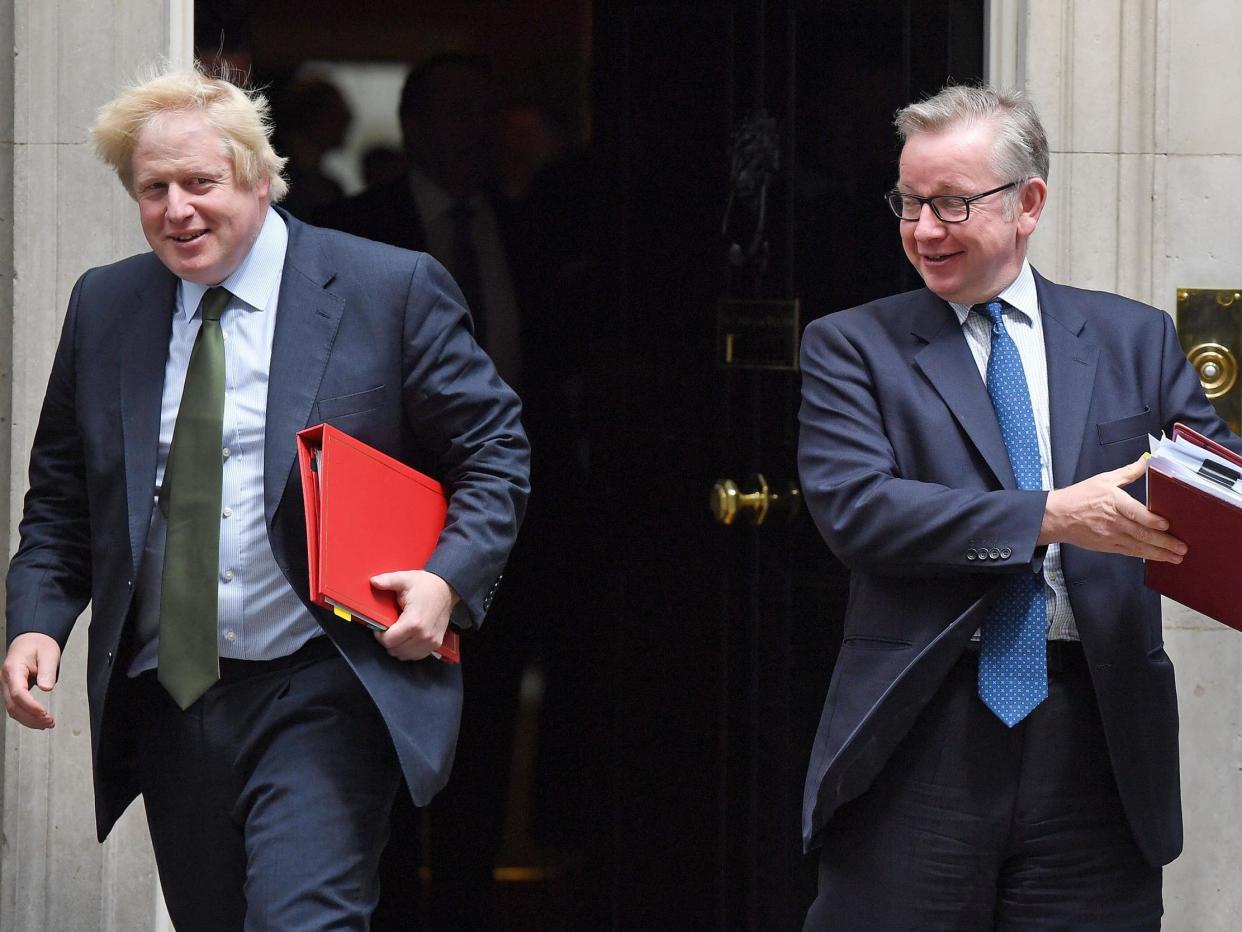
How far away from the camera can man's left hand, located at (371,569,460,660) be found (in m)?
2.70

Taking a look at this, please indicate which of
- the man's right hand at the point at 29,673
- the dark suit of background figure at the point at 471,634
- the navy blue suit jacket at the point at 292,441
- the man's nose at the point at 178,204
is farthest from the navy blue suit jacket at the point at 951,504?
the dark suit of background figure at the point at 471,634

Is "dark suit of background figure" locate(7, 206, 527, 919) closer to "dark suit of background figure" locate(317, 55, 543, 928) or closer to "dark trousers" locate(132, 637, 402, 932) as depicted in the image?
"dark trousers" locate(132, 637, 402, 932)

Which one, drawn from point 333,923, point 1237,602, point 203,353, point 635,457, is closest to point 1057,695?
point 1237,602

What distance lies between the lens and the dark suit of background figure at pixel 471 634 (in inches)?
165

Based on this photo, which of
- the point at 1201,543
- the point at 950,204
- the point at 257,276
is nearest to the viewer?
the point at 1201,543

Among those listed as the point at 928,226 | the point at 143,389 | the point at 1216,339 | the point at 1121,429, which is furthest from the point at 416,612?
the point at 1216,339

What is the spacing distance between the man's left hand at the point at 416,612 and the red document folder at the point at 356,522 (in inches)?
0.7

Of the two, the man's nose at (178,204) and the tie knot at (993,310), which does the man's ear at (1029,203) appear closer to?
the tie knot at (993,310)

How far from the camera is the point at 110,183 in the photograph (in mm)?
3678

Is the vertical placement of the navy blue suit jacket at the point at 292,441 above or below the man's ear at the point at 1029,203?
below

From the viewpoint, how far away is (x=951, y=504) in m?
2.58

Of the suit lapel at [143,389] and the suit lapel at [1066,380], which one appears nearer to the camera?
the suit lapel at [1066,380]

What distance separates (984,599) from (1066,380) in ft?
1.28

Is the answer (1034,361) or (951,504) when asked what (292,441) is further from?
(1034,361)
